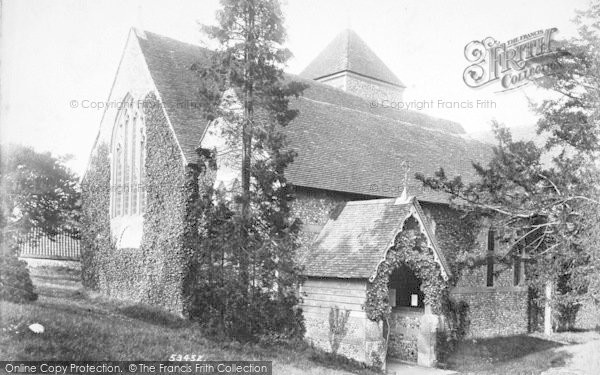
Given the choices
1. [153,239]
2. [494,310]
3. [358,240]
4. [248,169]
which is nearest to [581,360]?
[494,310]

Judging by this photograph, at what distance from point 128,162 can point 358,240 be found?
10.2 meters

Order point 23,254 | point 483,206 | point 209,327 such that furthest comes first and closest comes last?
point 23,254
point 483,206
point 209,327

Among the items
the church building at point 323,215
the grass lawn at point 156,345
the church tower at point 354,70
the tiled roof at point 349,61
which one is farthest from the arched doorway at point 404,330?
the tiled roof at point 349,61

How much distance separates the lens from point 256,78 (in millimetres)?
15031

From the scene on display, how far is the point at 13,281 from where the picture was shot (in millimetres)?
14914

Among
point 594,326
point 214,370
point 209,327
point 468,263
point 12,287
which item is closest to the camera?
point 214,370

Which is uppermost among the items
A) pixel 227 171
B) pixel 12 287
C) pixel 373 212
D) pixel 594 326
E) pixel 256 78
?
pixel 256 78

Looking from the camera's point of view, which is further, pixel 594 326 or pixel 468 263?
pixel 594 326

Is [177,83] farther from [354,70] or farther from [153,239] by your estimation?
[354,70]

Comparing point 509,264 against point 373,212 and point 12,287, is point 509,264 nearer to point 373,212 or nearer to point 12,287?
point 373,212

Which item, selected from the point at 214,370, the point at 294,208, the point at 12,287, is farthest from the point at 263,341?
the point at 12,287

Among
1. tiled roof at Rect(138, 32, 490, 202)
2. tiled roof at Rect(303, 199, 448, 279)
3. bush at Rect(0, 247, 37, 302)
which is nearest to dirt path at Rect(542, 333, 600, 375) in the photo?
tiled roof at Rect(303, 199, 448, 279)

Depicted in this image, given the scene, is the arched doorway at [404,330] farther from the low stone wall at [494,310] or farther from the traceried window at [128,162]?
the traceried window at [128,162]

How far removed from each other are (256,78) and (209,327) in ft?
23.3
